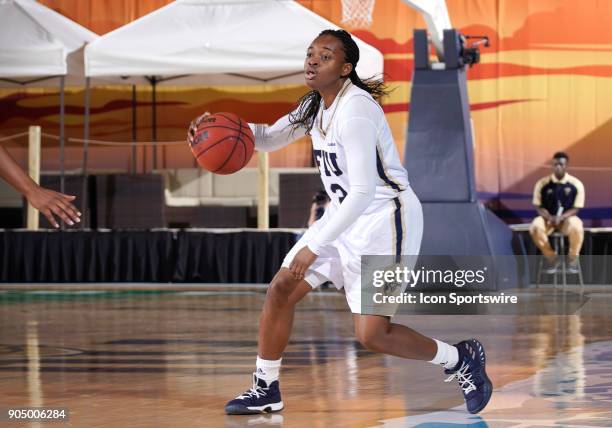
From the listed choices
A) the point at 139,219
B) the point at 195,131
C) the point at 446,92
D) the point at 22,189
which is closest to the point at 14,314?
the point at 139,219

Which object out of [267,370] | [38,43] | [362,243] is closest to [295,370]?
[267,370]

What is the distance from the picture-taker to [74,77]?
57.2 ft

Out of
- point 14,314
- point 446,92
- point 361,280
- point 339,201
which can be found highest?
point 446,92

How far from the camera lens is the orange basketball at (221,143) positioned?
5.95 m

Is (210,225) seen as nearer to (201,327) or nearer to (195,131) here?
(201,327)

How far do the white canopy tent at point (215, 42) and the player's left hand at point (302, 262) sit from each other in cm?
936

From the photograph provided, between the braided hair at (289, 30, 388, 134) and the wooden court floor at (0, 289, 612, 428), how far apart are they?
139cm

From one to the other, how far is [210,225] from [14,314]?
187 inches

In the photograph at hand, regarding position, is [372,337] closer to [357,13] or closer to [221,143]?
[221,143]

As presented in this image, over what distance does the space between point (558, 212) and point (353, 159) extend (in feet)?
33.4

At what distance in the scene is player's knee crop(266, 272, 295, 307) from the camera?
5.76m

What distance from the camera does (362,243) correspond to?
5.71m

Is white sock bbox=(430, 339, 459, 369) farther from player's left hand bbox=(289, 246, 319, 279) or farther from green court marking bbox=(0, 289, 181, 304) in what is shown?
green court marking bbox=(0, 289, 181, 304)

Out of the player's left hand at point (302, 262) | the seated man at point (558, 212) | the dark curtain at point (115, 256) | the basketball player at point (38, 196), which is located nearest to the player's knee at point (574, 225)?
the seated man at point (558, 212)
